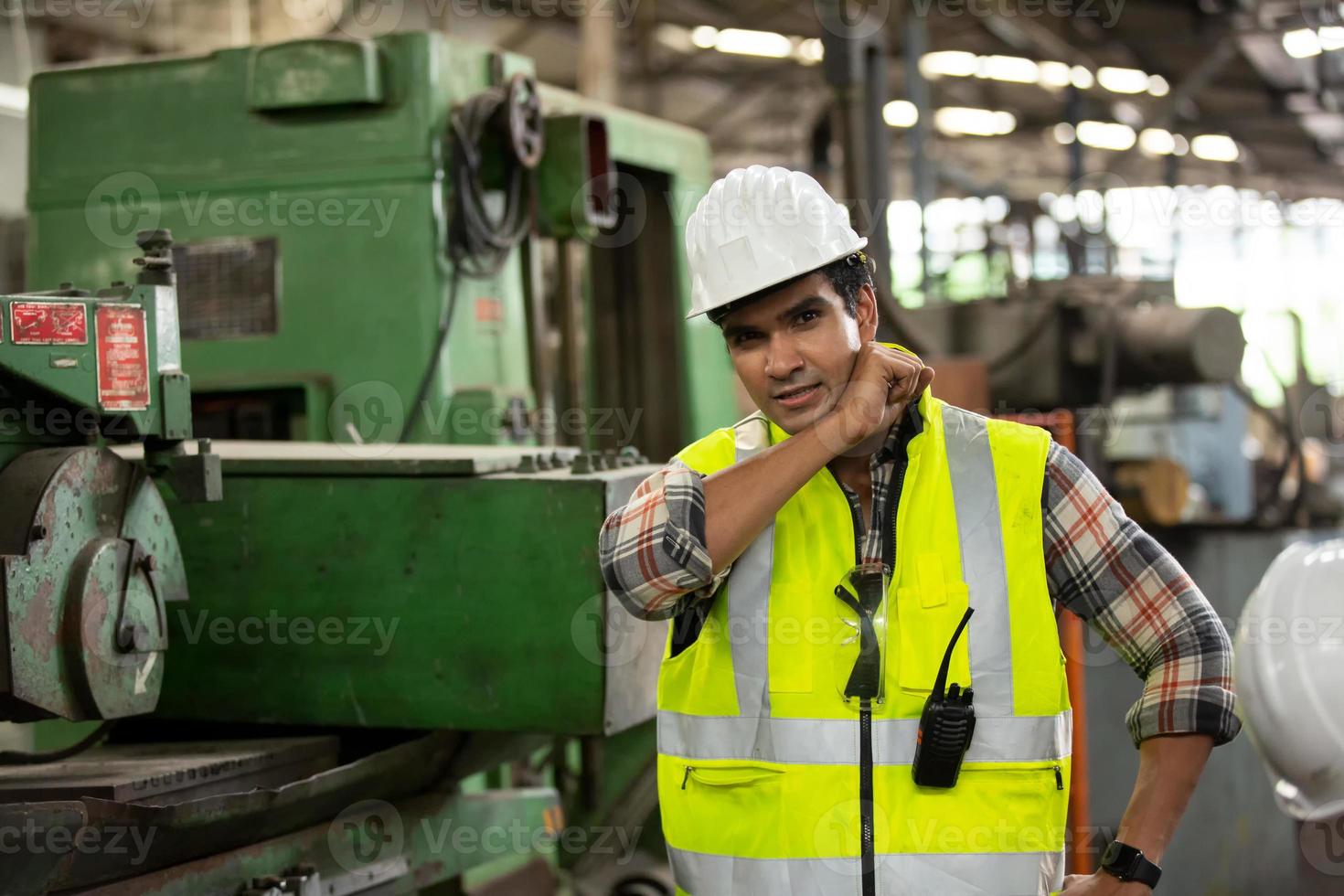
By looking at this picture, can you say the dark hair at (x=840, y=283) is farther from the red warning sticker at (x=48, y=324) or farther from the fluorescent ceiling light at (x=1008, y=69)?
the fluorescent ceiling light at (x=1008, y=69)

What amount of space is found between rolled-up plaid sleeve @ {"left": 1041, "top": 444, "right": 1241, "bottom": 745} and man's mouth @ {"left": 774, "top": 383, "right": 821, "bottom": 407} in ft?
0.90

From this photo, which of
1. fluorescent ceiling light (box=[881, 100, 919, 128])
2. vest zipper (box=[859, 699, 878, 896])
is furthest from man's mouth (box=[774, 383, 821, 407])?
fluorescent ceiling light (box=[881, 100, 919, 128])

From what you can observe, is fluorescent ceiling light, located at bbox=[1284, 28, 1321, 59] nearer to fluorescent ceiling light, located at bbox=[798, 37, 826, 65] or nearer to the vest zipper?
fluorescent ceiling light, located at bbox=[798, 37, 826, 65]

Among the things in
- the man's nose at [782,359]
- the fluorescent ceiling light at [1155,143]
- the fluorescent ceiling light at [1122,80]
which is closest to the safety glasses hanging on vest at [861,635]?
the man's nose at [782,359]

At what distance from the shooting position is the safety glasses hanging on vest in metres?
1.54

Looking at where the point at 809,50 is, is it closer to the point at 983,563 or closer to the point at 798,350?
the point at 798,350

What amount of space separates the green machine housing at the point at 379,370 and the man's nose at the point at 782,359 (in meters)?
0.67

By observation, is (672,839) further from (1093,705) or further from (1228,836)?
(1228,836)

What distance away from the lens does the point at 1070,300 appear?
469 centimetres

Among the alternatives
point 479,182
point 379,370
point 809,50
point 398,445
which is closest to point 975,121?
point 809,50

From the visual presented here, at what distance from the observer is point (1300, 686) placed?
2135 millimetres

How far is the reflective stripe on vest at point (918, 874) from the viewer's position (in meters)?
1.50

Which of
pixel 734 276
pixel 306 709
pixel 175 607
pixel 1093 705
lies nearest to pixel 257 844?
pixel 306 709

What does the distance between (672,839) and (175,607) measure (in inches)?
45.8
